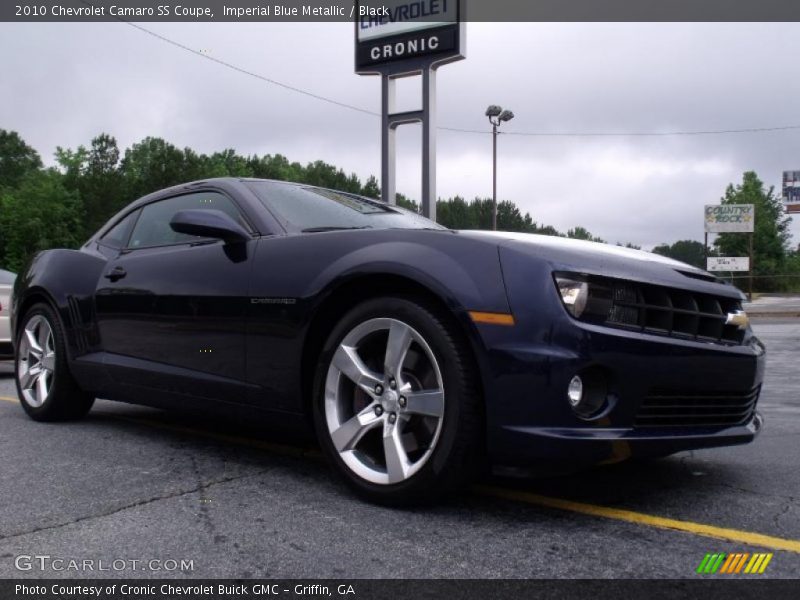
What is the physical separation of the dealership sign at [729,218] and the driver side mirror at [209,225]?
4556 centimetres

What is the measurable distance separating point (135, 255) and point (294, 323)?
4.97 ft

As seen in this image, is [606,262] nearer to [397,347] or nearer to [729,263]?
[397,347]

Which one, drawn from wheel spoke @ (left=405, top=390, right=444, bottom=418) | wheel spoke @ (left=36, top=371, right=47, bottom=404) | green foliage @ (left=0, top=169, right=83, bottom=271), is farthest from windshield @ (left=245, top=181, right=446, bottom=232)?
green foliage @ (left=0, top=169, right=83, bottom=271)

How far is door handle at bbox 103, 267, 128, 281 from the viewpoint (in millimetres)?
4059

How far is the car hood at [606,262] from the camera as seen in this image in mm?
2604

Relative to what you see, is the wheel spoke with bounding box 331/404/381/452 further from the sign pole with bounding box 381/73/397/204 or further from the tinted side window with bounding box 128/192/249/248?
the sign pole with bounding box 381/73/397/204

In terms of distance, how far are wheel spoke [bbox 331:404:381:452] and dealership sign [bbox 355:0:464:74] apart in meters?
15.1

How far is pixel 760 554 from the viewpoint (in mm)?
2258

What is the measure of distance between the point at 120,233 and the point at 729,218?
46869mm

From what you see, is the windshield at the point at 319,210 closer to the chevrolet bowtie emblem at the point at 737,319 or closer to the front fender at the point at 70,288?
the front fender at the point at 70,288

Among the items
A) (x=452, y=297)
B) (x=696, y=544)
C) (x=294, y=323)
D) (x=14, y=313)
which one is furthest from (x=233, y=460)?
(x=14, y=313)

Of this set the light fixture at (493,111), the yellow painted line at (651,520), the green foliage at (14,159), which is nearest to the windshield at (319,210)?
A: the yellow painted line at (651,520)

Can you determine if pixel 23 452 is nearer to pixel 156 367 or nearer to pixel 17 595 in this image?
pixel 156 367

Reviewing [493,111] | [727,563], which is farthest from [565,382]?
[493,111]
